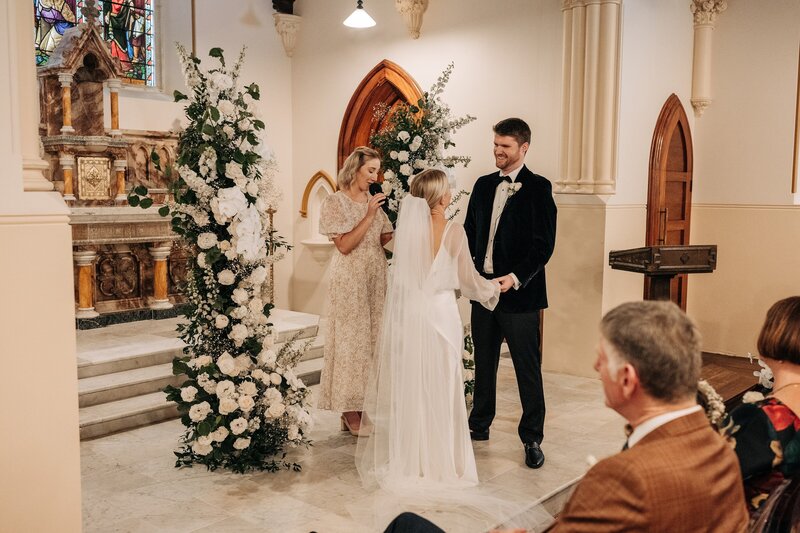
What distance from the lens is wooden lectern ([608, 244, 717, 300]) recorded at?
17.0 feet

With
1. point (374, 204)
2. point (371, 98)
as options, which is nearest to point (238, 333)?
point (374, 204)

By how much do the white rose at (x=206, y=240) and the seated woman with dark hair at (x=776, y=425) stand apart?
2.50m

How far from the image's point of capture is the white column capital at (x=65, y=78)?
6.21m

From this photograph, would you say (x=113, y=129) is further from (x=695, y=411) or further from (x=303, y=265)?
(x=695, y=411)

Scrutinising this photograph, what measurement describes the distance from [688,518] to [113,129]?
629 centimetres

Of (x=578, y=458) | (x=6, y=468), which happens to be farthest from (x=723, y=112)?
(x=6, y=468)

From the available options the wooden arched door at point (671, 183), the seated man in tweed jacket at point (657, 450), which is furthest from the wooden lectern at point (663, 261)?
the seated man in tweed jacket at point (657, 450)

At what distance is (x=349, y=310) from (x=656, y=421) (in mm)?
2761

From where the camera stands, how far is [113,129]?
259 inches

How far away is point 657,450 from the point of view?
1.44 m

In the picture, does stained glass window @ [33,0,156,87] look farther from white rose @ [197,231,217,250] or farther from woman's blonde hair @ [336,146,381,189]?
white rose @ [197,231,217,250]

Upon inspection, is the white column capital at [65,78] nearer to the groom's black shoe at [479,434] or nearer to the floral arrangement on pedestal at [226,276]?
the floral arrangement on pedestal at [226,276]

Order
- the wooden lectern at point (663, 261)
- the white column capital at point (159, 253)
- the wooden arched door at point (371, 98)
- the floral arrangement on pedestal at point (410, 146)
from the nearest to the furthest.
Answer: the floral arrangement on pedestal at point (410, 146) → the wooden lectern at point (663, 261) → the white column capital at point (159, 253) → the wooden arched door at point (371, 98)

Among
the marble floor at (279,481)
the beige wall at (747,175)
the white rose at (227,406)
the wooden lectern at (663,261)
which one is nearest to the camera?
the marble floor at (279,481)
